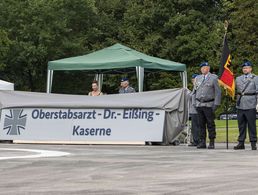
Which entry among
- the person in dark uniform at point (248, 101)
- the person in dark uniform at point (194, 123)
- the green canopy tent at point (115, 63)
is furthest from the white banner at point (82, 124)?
the green canopy tent at point (115, 63)

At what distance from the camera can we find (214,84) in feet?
52.1

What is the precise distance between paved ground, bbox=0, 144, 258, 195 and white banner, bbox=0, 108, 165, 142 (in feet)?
13.2

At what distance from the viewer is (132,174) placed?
974 centimetres

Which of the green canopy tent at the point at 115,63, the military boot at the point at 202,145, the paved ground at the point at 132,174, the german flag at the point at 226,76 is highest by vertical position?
the green canopy tent at the point at 115,63

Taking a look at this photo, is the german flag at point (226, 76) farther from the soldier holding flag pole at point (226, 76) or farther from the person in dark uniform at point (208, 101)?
the person in dark uniform at point (208, 101)

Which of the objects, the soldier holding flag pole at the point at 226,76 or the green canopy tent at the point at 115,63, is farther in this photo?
the green canopy tent at the point at 115,63

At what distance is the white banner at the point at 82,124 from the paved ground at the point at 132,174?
13.2 ft

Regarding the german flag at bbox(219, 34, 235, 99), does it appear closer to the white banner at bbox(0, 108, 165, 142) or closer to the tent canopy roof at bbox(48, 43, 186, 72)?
the white banner at bbox(0, 108, 165, 142)

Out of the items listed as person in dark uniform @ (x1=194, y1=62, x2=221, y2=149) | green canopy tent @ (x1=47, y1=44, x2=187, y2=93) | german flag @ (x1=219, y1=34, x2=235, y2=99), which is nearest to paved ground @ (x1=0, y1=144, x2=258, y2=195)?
person in dark uniform @ (x1=194, y1=62, x2=221, y2=149)

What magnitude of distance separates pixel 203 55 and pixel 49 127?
131 feet

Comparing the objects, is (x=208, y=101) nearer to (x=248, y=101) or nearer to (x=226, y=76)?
(x=226, y=76)

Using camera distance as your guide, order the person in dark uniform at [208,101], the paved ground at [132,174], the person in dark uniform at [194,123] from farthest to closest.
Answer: the person in dark uniform at [194,123] < the person in dark uniform at [208,101] < the paved ground at [132,174]

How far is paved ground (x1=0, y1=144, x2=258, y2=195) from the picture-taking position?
26.8 feet

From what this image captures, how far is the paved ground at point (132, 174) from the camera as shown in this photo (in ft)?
26.8
